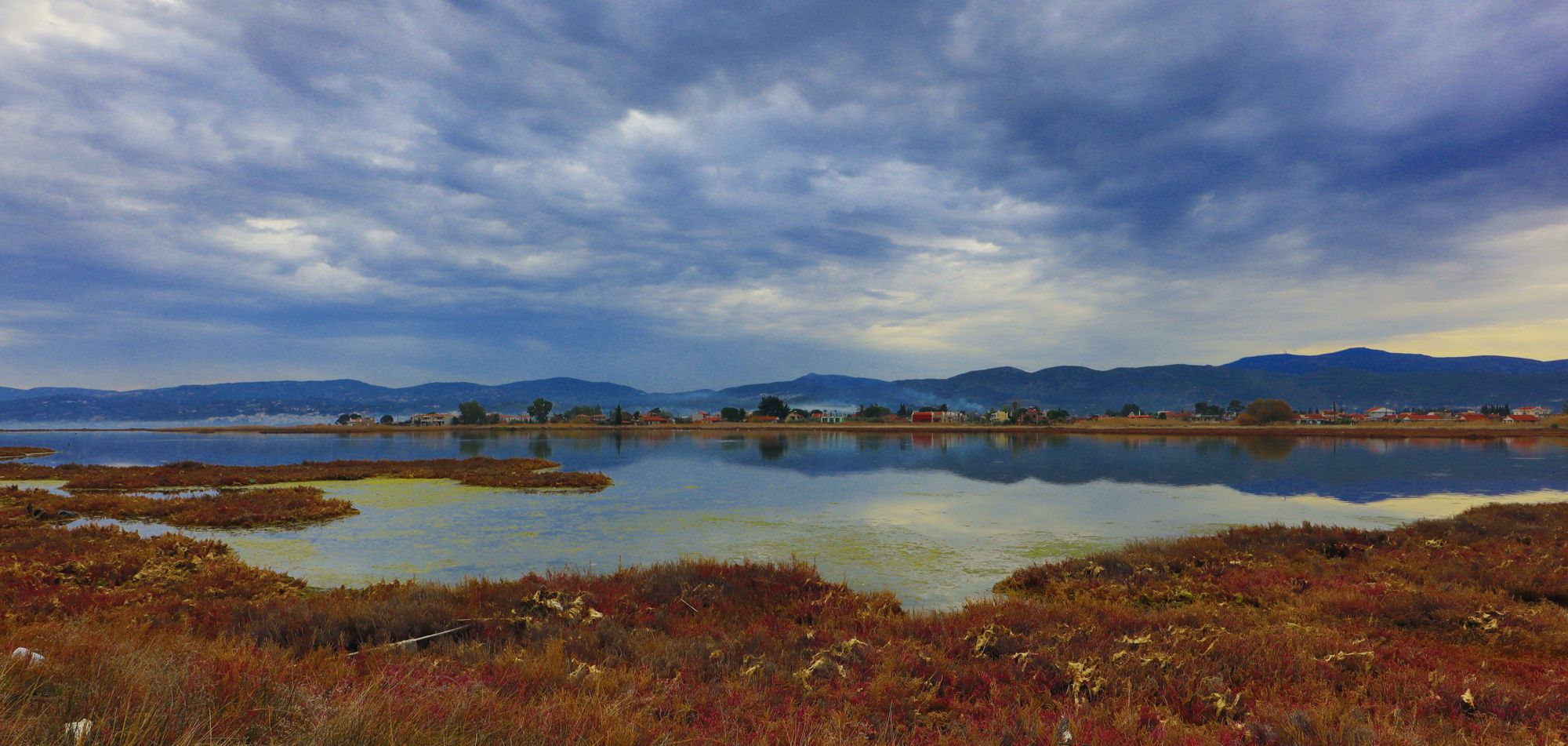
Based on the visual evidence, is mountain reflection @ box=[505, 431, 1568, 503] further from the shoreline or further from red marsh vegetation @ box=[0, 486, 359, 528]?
the shoreline

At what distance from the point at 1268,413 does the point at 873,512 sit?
17103 centimetres

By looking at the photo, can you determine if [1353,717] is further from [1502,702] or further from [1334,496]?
[1334,496]

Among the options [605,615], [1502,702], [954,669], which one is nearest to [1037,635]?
[954,669]

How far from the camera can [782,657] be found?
7988 mm

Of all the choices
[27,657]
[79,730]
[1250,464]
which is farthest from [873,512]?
[1250,464]

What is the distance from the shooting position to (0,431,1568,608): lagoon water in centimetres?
1695

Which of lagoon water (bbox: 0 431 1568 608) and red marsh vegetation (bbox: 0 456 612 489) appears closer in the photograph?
lagoon water (bbox: 0 431 1568 608)

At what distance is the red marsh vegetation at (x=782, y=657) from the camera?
4.77m

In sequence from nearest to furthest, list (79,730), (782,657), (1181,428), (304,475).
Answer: (79,730) < (782,657) < (304,475) < (1181,428)

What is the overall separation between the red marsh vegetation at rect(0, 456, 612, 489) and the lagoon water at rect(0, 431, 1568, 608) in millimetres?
2104

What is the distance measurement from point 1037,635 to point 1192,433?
13316 centimetres

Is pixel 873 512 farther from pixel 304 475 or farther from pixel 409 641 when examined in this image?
pixel 304 475

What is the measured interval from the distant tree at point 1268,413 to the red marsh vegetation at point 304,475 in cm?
17123

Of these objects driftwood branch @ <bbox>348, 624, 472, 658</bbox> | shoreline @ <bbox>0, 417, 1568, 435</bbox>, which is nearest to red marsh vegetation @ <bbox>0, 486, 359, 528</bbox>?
driftwood branch @ <bbox>348, 624, 472, 658</bbox>
